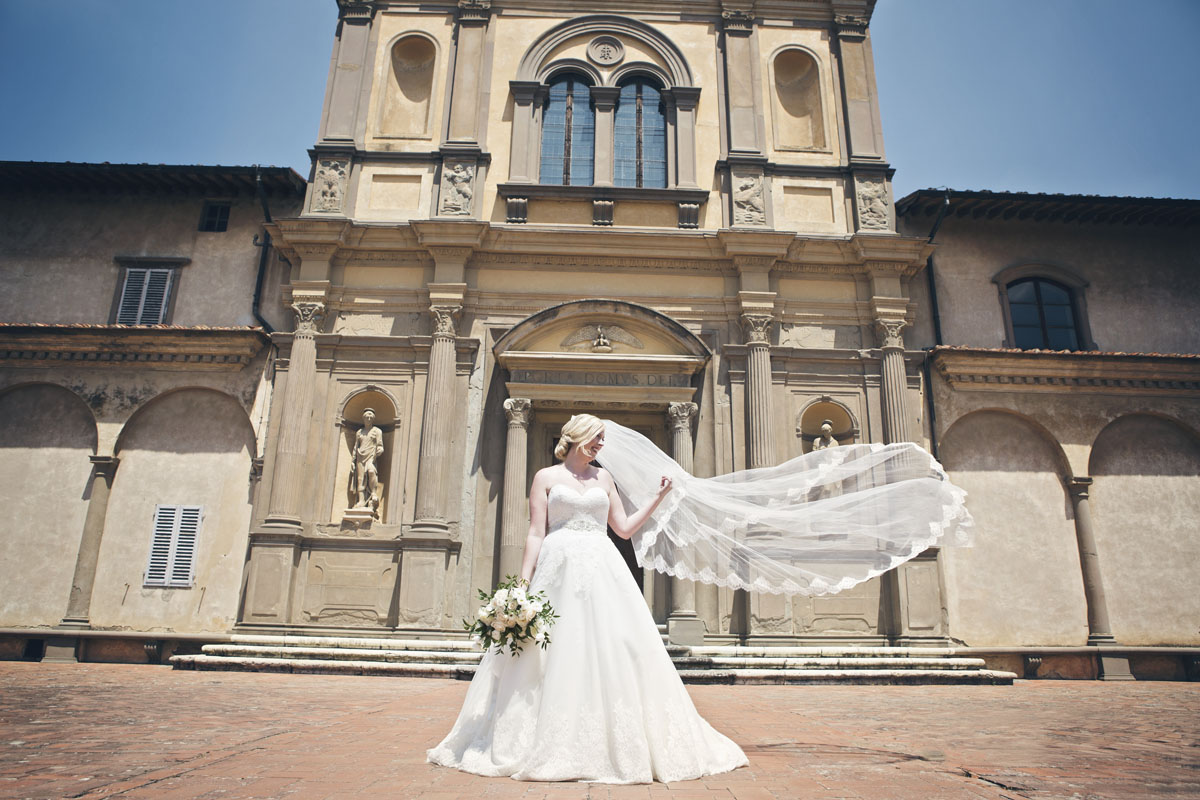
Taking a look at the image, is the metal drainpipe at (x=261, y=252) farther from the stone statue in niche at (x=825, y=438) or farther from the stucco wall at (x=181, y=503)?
the stone statue in niche at (x=825, y=438)

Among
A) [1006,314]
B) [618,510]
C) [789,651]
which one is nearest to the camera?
[618,510]

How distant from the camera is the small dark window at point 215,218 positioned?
1642 centimetres

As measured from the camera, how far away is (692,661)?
1129cm

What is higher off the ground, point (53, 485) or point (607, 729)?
point (53, 485)

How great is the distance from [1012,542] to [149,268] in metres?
17.6

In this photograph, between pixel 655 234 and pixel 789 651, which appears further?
pixel 655 234

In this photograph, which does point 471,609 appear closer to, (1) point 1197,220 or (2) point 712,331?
(2) point 712,331

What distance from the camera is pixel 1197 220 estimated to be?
16625mm

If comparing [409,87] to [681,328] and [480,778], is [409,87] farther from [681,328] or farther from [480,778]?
[480,778]

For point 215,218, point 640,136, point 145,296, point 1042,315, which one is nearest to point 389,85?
point 215,218

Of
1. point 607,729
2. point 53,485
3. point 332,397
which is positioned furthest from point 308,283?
point 607,729

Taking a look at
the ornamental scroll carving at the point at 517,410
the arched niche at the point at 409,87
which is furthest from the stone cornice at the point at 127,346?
the arched niche at the point at 409,87

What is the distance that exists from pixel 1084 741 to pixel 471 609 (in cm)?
945

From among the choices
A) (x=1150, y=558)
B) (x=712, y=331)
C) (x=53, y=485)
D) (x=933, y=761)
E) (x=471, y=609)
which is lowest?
(x=933, y=761)
